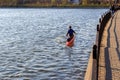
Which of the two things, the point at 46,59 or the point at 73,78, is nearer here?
the point at 73,78

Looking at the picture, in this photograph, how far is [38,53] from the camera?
1120 inches

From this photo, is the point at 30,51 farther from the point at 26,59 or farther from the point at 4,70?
the point at 4,70

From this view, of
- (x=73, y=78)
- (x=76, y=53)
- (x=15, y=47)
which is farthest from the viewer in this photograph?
(x=15, y=47)

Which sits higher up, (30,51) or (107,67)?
(107,67)

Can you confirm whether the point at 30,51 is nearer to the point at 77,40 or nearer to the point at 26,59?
the point at 26,59

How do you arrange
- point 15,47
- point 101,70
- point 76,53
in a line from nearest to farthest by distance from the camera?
point 101,70, point 76,53, point 15,47

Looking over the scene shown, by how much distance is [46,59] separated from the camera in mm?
25375

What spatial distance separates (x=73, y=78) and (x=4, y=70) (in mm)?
5203

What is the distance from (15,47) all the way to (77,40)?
25.2ft

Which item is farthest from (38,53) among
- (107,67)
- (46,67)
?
(107,67)

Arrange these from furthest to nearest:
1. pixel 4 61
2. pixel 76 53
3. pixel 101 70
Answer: pixel 76 53 → pixel 4 61 → pixel 101 70

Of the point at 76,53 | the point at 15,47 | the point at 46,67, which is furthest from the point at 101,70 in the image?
the point at 15,47

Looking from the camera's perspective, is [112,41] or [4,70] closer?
[4,70]

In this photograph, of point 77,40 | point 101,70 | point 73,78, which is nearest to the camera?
point 101,70
